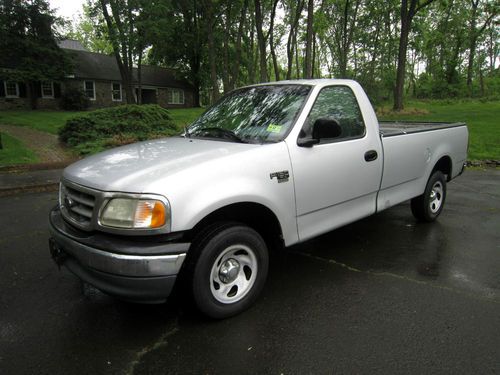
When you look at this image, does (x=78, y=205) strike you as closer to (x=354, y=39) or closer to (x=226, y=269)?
(x=226, y=269)

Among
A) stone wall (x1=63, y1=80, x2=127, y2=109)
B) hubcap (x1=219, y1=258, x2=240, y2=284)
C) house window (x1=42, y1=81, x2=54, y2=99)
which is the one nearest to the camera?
Result: hubcap (x1=219, y1=258, x2=240, y2=284)

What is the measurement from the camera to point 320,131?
339 centimetres

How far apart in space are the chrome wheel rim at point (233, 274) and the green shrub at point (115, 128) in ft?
31.0

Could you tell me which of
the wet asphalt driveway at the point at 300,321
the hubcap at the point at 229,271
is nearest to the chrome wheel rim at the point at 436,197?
the wet asphalt driveway at the point at 300,321

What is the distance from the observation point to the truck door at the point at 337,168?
11.2 feet

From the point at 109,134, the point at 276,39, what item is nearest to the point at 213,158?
the point at 109,134

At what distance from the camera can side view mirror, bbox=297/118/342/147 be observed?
11.0ft

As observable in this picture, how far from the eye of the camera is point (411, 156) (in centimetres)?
470

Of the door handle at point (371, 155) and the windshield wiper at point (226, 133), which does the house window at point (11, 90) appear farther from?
the door handle at point (371, 155)

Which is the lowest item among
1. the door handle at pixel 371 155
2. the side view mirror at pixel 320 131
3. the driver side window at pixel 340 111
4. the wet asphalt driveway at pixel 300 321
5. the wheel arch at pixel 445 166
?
the wet asphalt driveway at pixel 300 321

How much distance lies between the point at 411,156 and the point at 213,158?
110 inches

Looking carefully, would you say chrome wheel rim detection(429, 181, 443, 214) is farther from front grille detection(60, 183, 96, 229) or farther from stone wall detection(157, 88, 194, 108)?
stone wall detection(157, 88, 194, 108)

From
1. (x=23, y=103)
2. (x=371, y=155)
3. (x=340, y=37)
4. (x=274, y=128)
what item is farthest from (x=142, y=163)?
(x=340, y=37)

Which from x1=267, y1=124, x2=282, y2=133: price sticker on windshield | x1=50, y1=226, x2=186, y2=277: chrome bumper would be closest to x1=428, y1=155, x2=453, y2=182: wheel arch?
x1=267, y1=124, x2=282, y2=133: price sticker on windshield
